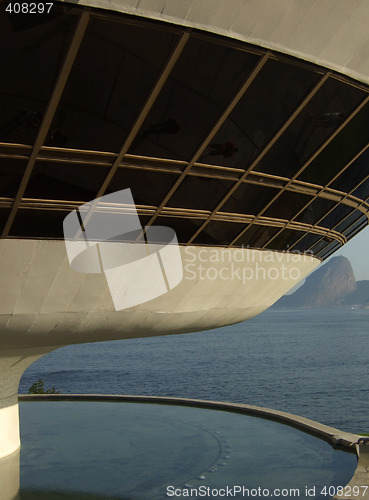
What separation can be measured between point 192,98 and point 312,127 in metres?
2.98

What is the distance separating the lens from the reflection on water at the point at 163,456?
16.0 metres

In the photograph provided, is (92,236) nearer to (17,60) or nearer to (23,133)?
(23,133)

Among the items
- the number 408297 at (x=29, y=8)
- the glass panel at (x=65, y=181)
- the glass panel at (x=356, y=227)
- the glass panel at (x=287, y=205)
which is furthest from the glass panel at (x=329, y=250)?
the number 408297 at (x=29, y=8)

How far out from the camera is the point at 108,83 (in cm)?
971

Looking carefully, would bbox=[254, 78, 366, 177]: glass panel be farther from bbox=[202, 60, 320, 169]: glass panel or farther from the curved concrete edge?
the curved concrete edge

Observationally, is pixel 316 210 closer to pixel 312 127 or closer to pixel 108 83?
pixel 312 127

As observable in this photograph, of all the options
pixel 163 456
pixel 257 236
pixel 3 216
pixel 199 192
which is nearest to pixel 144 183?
pixel 199 192

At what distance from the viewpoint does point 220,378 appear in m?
93.6

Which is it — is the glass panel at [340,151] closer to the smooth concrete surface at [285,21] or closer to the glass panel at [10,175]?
the smooth concrete surface at [285,21]

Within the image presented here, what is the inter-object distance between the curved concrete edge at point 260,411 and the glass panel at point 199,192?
35.4 feet

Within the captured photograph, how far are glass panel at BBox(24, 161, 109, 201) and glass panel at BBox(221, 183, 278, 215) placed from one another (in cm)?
345

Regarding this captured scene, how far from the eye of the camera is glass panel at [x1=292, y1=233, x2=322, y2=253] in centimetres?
1775

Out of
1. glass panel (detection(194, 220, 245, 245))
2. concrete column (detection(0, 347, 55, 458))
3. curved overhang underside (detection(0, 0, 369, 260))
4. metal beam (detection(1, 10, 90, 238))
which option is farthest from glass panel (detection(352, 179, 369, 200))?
concrete column (detection(0, 347, 55, 458))

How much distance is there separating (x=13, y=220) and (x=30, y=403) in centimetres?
2044
